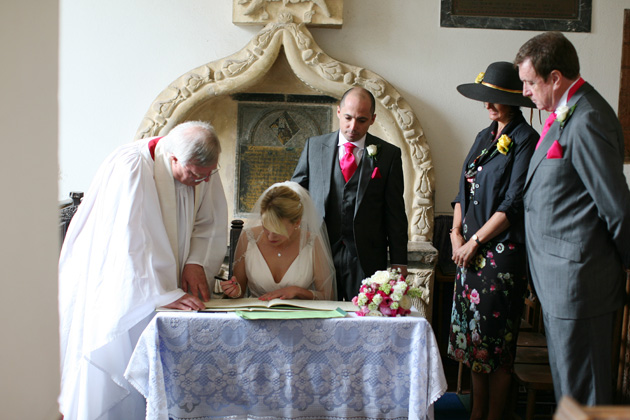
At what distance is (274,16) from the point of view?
180 inches

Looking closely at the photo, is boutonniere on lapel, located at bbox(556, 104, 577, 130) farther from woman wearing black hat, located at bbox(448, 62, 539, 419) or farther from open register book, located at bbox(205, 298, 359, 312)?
open register book, located at bbox(205, 298, 359, 312)

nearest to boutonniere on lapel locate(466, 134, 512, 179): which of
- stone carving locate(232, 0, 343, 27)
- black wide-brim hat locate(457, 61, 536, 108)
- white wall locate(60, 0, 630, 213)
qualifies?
black wide-brim hat locate(457, 61, 536, 108)

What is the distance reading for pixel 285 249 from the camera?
3135 mm

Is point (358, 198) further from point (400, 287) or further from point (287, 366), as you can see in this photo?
point (287, 366)

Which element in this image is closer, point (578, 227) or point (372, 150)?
point (578, 227)

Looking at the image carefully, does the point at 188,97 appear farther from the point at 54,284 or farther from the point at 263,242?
the point at 54,284

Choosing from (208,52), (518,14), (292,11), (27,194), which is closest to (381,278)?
(27,194)

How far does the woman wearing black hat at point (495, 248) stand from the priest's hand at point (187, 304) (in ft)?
4.45

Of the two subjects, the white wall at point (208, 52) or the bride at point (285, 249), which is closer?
the bride at point (285, 249)

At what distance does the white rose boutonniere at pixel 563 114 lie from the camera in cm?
250

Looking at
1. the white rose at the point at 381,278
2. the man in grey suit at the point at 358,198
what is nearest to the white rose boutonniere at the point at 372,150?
the man in grey suit at the point at 358,198

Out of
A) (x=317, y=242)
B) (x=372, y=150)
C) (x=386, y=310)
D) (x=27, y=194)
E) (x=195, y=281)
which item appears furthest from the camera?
(x=372, y=150)

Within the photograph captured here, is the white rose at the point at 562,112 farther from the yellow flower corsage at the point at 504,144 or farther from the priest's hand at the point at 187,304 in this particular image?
the priest's hand at the point at 187,304

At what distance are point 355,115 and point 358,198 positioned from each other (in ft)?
1.43
